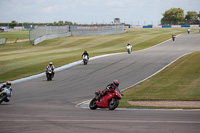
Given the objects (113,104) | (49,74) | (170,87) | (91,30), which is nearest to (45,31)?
(91,30)

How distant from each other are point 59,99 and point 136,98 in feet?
14.0

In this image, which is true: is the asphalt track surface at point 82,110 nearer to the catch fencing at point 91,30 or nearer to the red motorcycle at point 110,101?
the red motorcycle at point 110,101

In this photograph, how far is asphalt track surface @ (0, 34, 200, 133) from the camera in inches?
384

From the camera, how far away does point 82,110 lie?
1434cm

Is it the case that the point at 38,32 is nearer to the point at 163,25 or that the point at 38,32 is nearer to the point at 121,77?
the point at 121,77

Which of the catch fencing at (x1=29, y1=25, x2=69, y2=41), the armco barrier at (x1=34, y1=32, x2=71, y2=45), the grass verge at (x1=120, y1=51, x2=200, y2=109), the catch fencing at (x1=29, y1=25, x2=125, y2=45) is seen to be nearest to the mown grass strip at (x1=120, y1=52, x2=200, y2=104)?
the grass verge at (x1=120, y1=51, x2=200, y2=109)

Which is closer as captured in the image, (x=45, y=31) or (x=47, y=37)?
(x=47, y=37)

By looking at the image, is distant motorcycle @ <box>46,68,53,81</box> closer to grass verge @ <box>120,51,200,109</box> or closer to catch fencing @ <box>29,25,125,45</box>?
grass verge @ <box>120,51,200,109</box>

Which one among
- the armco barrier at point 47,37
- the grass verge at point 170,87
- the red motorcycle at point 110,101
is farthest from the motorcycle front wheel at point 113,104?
the armco barrier at point 47,37

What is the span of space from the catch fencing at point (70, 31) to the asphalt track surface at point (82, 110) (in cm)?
4080

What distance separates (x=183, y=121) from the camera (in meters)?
10.6

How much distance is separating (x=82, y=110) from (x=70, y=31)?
7432 centimetres

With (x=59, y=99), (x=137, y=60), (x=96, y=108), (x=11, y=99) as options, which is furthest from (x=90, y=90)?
(x=137, y=60)

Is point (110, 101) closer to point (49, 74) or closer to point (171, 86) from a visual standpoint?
point (171, 86)
